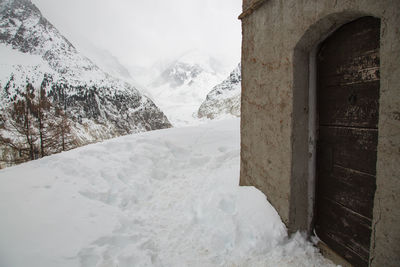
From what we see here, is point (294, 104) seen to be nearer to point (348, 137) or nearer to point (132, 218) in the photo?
point (348, 137)

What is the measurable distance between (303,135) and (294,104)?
1.20 ft

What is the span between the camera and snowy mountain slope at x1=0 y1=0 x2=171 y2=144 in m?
49.0

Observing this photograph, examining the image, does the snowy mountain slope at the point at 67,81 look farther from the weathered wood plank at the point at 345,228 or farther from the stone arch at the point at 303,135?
the weathered wood plank at the point at 345,228

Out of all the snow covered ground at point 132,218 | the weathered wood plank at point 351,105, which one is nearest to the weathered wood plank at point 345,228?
the snow covered ground at point 132,218

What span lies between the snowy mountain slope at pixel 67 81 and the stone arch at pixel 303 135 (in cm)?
4685

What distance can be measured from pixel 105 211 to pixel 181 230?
120 cm

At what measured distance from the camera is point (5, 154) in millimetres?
11711

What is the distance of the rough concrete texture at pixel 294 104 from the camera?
134cm

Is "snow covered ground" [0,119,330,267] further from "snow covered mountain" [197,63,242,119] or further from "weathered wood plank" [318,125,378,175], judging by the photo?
"snow covered mountain" [197,63,242,119]

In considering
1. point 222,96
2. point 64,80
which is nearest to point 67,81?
point 64,80

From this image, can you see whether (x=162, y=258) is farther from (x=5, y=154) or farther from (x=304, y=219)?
(x=5, y=154)

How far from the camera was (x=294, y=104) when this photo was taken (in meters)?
2.18

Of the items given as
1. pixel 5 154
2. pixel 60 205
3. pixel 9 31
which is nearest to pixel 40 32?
pixel 9 31

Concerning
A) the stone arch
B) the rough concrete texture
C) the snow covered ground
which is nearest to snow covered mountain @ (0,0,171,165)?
the snow covered ground
